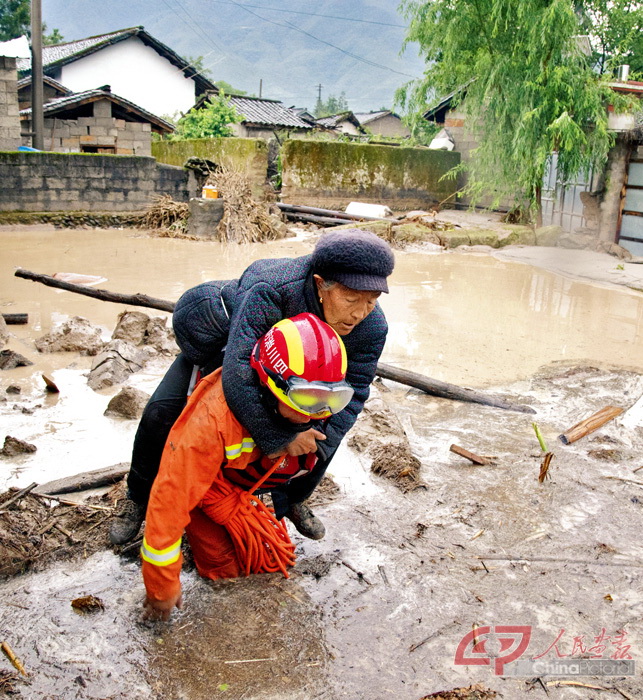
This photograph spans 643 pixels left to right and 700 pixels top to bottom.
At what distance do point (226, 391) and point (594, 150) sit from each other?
12.7 m

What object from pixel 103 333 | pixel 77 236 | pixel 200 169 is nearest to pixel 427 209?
pixel 200 169

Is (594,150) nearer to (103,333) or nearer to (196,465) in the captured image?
(103,333)

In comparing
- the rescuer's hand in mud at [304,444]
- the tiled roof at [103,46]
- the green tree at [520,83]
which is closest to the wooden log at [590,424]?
the rescuer's hand in mud at [304,444]

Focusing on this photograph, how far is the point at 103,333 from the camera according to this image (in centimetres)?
632

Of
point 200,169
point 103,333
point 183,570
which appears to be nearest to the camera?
point 183,570

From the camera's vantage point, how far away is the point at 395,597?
268cm

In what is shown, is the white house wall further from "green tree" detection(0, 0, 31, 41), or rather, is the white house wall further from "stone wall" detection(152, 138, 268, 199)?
"green tree" detection(0, 0, 31, 41)

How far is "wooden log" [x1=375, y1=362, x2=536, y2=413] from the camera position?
4.80m

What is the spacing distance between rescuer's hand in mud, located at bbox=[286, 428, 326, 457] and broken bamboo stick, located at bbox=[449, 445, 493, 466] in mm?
1593

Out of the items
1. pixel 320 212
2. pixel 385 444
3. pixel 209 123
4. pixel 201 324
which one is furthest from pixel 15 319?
pixel 209 123

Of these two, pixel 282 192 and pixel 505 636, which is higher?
pixel 282 192

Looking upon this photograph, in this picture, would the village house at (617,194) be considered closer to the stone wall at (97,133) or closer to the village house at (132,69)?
the stone wall at (97,133)

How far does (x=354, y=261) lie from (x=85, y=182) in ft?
46.6

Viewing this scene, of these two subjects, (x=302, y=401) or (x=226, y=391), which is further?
(x=226, y=391)
